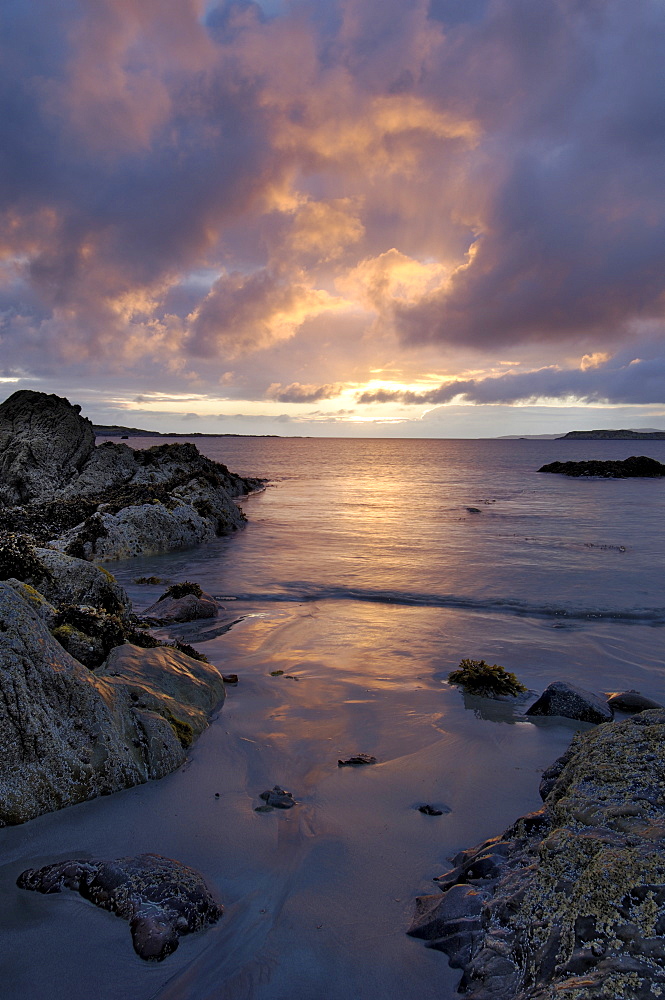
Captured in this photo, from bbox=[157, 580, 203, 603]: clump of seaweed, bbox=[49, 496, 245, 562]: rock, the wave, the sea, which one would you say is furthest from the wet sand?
bbox=[49, 496, 245, 562]: rock

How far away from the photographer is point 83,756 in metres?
3.96

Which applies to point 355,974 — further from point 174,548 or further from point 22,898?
point 174,548

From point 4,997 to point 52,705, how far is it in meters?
1.80

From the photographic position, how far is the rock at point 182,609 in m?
9.27

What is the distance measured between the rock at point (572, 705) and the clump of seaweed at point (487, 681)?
54 cm

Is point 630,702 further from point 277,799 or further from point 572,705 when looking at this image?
point 277,799

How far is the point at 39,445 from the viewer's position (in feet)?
67.9

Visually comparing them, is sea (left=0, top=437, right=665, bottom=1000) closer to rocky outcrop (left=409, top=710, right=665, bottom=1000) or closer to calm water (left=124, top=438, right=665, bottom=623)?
calm water (left=124, top=438, right=665, bottom=623)

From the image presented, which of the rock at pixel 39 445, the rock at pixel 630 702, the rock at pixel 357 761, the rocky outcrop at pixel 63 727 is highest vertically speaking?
the rock at pixel 39 445

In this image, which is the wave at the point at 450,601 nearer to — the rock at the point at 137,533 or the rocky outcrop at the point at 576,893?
the rock at the point at 137,533

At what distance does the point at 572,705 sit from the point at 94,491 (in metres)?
18.4

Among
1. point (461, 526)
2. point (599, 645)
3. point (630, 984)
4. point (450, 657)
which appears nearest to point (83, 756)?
point (630, 984)

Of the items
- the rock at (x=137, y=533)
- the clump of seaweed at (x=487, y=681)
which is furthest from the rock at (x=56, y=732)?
the rock at (x=137, y=533)

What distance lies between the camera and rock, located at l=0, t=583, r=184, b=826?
3.62 m
